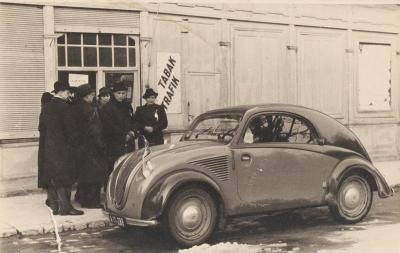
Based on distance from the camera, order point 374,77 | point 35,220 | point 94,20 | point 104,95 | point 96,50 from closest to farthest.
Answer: point 35,220
point 104,95
point 94,20
point 96,50
point 374,77

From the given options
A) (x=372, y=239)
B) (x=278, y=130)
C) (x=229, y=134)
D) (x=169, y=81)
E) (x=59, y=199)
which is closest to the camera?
(x=372, y=239)

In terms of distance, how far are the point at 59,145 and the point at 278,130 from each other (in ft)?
10.0

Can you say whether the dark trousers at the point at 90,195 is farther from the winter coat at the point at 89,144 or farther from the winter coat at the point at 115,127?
the winter coat at the point at 115,127

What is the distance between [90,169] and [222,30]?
5124 millimetres

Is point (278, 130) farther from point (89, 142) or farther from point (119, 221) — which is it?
point (89, 142)

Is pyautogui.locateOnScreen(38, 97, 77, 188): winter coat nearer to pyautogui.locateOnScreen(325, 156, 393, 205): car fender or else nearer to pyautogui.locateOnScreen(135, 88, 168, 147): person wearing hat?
pyautogui.locateOnScreen(135, 88, 168, 147): person wearing hat

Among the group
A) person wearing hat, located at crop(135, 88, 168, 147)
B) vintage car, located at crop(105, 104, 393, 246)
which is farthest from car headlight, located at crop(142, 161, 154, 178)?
person wearing hat, located at crop(135, 88, 168, 147)

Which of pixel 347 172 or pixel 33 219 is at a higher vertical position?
pixel 347 172

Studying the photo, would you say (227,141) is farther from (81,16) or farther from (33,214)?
(81,16)

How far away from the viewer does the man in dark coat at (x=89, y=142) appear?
8.40m

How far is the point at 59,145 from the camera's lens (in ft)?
26.0

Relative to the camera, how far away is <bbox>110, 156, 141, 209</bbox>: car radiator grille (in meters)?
6.49

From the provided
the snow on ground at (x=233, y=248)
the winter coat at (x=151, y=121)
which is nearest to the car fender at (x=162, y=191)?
the snow on ground at (x=233, y=248)

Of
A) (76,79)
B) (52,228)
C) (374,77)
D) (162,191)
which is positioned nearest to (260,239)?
(162,191)
